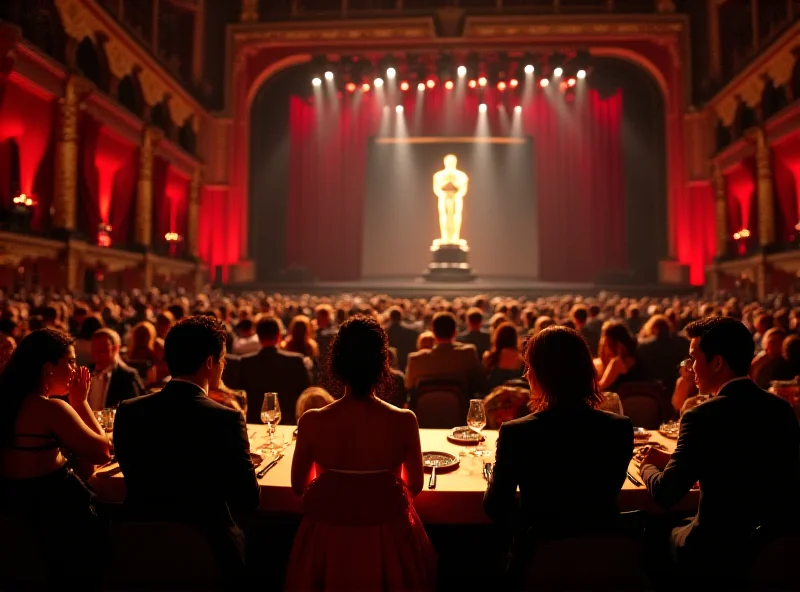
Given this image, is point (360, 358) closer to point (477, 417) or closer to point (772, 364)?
point (477, 417)

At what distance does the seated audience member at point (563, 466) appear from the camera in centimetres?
162

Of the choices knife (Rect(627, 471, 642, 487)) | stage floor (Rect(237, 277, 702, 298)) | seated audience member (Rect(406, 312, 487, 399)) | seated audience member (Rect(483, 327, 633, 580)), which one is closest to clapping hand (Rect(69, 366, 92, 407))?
seated audience member (Rect(483, 327, 633, 580))

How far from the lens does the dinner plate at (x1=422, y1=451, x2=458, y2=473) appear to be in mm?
2160

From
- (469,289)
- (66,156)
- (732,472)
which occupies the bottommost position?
(732,472)

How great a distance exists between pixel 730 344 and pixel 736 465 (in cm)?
36

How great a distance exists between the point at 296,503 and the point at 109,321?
6.13 metres

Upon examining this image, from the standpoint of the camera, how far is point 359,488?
1.64 m

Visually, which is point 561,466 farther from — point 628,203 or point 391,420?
point 628,203

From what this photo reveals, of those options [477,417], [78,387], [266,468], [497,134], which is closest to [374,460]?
[266,468]

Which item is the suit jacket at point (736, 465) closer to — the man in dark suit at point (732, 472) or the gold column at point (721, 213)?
the man in dark suit at point (732, 472)

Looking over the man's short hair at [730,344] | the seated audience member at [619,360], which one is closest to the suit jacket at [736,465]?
the man's short hair at [730,344]

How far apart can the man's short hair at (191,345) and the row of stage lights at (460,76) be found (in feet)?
52.6

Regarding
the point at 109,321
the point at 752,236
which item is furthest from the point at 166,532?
the point at 752,236

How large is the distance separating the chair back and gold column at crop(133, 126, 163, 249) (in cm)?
1318
